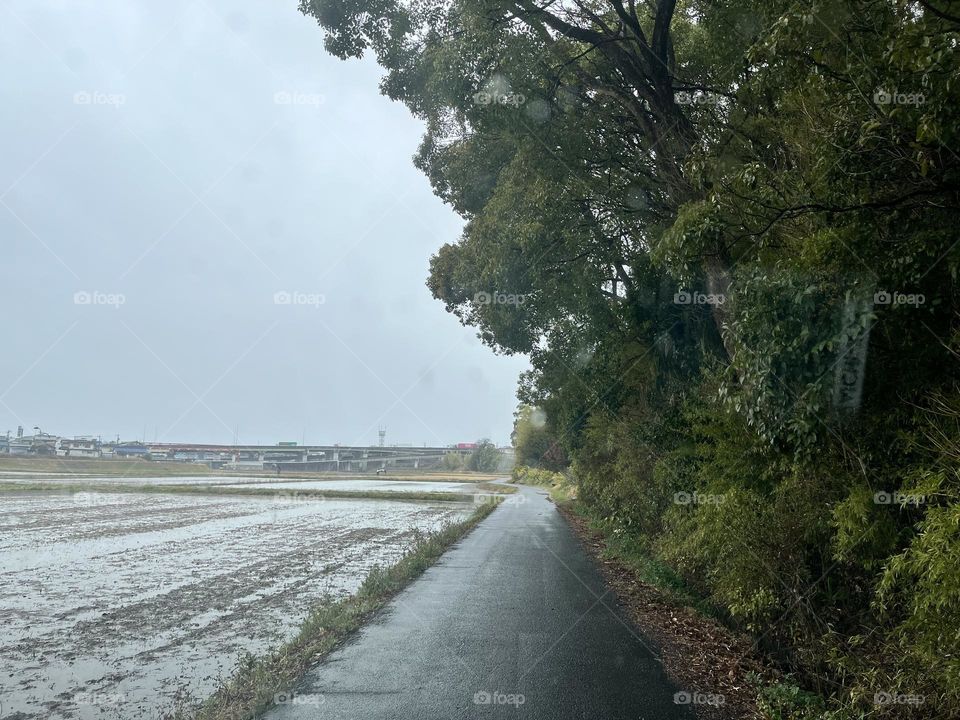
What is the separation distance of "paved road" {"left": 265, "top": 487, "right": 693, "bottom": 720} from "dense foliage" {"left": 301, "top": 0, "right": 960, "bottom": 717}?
151 cm

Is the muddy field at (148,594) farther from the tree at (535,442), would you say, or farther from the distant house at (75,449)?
the distant house at (75,449)

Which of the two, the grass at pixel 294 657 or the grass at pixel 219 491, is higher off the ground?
the grass at pixel 294 657

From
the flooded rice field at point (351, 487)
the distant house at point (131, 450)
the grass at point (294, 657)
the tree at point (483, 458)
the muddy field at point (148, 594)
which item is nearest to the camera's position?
the grass at point (294, 657)

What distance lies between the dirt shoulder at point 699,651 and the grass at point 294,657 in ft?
12.1

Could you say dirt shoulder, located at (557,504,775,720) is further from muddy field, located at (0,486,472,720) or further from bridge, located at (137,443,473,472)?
bridge, located at (137,443,473,472)

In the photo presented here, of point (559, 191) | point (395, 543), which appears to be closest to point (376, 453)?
point (395, 543)

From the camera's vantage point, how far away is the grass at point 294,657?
5793 millimetres

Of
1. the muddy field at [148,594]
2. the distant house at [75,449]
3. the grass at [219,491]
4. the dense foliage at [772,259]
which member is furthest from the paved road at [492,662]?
the distant house at [75,449]

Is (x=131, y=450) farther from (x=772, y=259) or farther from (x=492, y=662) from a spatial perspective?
(x=772, y=259)

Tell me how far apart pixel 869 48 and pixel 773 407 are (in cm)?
304

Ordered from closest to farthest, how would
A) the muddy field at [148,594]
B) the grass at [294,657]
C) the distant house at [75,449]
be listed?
the grass at [294,657]
the muddy field at [148,594]
the distant house at [75,449]

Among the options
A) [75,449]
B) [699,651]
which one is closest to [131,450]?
[75,449]

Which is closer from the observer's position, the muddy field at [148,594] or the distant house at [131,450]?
the muddy field at [148,594]

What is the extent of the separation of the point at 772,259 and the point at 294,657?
6323mm
